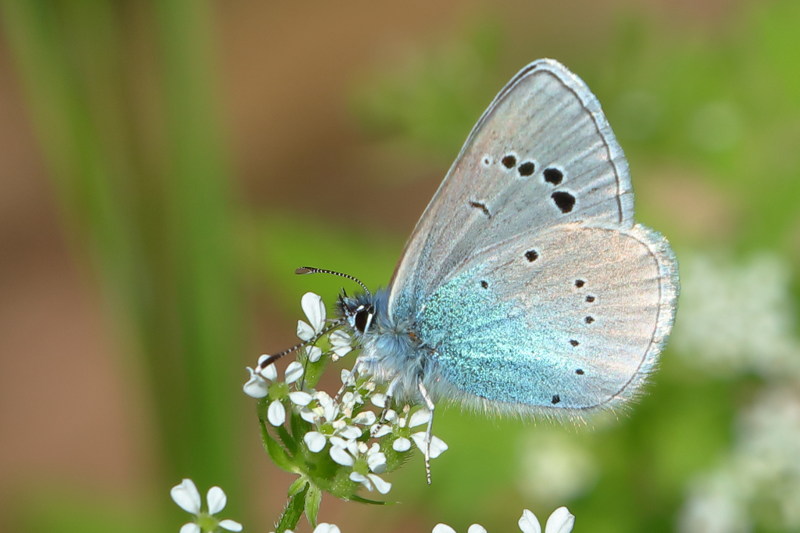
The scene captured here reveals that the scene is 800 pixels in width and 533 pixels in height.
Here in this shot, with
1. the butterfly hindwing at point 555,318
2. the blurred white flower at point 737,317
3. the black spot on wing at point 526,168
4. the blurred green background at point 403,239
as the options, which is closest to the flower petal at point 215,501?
the butterfly hindwing at point 555,318

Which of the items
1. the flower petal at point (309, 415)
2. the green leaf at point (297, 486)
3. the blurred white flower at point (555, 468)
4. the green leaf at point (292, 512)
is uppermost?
the flower petal at point (309, 415)

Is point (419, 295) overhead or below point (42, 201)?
overhead

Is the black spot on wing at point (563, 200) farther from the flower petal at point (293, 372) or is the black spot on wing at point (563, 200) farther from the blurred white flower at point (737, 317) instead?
the blurred white flower at point (737, 317)


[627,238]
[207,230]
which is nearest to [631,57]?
[627,238]

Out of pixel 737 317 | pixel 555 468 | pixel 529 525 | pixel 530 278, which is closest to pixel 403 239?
pixel 555 468

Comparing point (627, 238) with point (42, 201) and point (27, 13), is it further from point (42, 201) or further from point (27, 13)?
point (42, 201)

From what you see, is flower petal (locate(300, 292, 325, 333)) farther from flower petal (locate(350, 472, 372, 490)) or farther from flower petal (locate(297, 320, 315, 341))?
flower petal (locate(350, 472, 372, 490))

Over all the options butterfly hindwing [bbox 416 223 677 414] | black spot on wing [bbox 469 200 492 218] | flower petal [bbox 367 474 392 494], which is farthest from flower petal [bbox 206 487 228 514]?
black spot on wing [bbox 469 200 492 218]
